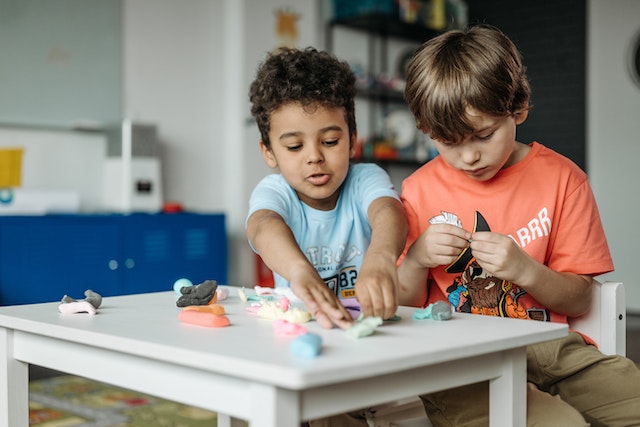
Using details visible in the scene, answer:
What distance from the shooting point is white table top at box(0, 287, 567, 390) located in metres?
0.72

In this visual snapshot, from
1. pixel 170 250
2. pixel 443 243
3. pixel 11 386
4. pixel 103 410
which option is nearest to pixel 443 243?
pixel 443 243

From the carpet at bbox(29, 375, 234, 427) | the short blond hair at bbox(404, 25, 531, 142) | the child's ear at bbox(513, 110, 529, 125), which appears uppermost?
the short blond hair at bbox(404, 25, 531, 142)

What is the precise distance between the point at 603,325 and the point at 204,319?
2.30ft

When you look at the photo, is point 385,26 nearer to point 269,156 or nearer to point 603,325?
point 269,156

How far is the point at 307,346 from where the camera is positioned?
29.8 inches

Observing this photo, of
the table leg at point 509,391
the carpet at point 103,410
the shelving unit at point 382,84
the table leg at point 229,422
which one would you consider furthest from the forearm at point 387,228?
the shelving unit at point 382,84

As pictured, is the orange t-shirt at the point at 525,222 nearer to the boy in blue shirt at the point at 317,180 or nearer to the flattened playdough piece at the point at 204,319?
the boy in blue shirt at the point at 317,180

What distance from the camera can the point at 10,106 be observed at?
12.2 ft

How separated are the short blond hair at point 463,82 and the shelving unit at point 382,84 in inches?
150

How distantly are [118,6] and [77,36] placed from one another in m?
0.31

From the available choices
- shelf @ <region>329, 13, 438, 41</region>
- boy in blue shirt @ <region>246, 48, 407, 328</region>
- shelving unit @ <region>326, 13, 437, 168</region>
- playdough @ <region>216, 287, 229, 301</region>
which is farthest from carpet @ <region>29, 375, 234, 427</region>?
shelf @ <region>329, 13, 438, 41</region>

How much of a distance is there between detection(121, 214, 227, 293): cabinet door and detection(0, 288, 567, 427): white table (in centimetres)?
262

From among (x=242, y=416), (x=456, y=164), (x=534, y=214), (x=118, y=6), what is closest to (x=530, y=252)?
(x=534, y=214)

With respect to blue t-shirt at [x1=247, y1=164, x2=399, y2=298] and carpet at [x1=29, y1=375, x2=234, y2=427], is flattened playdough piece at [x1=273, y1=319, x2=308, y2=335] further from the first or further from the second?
carpet at [x1=29, y1=375, x2=234, y2=427]
